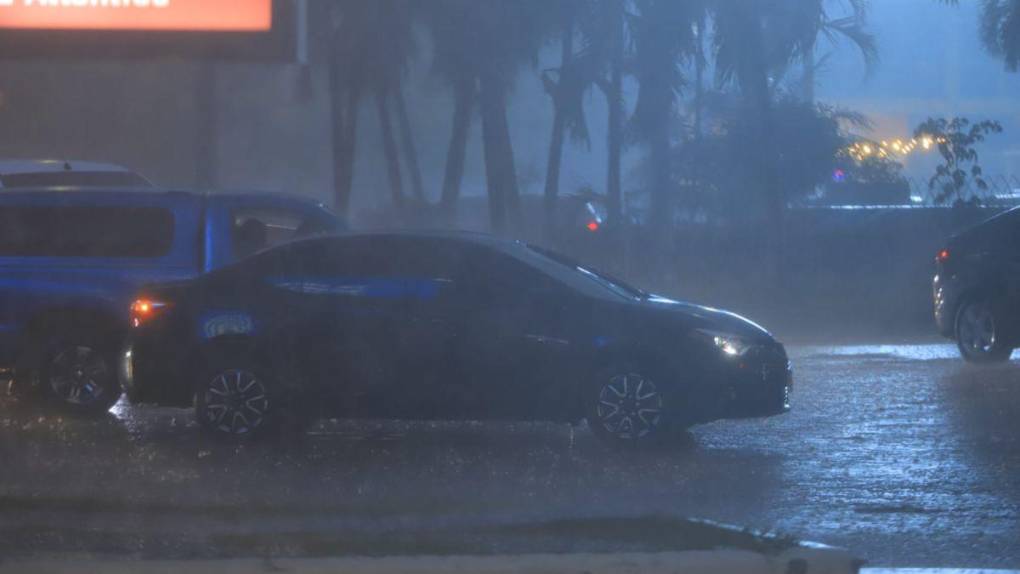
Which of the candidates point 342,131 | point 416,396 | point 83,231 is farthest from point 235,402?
point 342,131

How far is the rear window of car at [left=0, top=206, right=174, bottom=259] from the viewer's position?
36.6 feet

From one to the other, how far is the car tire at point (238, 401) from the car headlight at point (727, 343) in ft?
10.1

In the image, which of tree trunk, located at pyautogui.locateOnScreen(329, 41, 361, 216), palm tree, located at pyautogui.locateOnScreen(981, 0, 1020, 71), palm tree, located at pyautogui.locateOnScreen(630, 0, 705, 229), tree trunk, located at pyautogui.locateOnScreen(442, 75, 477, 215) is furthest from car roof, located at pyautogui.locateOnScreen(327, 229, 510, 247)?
tree trunk, located at pyautogui.locateOnScreen(329, 41, 361, 216)

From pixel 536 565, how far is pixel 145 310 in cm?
489

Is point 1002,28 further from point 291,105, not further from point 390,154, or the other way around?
point 291,105

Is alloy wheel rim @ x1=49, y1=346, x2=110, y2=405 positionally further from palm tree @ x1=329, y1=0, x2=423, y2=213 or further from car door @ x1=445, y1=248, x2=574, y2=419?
palm tree @ x1=329, y1=0, x2=423, y2=213

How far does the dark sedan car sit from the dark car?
4.90 meters

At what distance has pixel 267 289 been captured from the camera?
394 inches

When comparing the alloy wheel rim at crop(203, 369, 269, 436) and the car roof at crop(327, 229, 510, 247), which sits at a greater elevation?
the car roof at crop(327, 229, 510, 247)

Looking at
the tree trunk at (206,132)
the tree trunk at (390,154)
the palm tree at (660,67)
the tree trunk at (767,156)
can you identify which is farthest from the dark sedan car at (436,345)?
→ the tree trunk at (390,154)

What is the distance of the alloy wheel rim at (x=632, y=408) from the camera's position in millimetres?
9539

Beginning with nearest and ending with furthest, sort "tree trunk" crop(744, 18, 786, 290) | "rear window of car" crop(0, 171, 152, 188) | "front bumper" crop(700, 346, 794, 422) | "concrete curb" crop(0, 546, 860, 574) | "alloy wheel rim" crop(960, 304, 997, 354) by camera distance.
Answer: "concrete curb" crop(0, 546, 860, 574)
"front bumper" crop(700, 346, 794, 422)
"rear window of car" crop(0, 171, 152, 188)
"alloy wheel rim" crop(960, 304, 997, 354)
"tree trunk" crop(744, 18, 786, 290)

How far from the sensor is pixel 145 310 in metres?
10.1

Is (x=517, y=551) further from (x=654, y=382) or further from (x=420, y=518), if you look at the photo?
(x=654, y=382)
